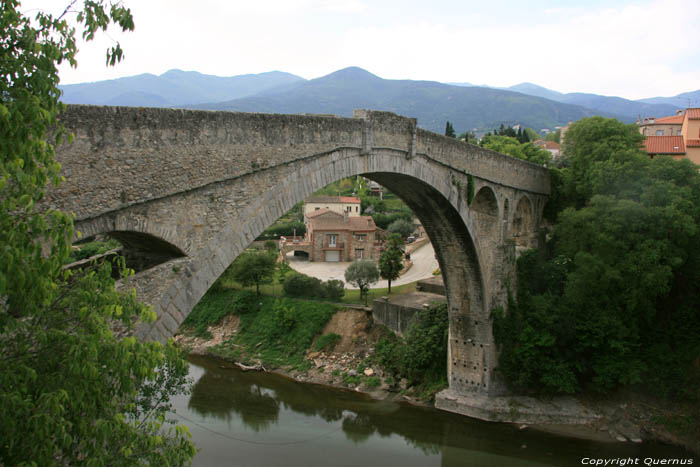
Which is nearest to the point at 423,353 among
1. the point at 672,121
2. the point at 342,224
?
the point at 342,224

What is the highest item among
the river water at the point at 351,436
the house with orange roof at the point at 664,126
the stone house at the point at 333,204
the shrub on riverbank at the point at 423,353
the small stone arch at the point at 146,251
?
the house with orange roof at the point at 664,126

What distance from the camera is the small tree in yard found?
28500 mm

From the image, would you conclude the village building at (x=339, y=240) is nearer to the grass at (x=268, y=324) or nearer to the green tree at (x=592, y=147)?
the grass at (x=268, y=324)

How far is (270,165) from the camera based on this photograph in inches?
364

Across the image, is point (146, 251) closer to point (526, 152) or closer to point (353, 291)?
point (353, 291)

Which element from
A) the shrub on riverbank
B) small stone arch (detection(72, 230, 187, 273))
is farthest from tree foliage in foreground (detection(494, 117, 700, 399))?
small stone arch (detection(72, 230, 187, 273))

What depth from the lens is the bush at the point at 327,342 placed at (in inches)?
1003

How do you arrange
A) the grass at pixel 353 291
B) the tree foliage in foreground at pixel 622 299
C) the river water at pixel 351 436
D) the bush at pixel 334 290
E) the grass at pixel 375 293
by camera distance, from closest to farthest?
the river water at pixel 351 436, the tree foliage in foreground at pixel 622 299, the grass at pixel 375 293, the grass at pixel 353 291, the bush at pixel 334 290

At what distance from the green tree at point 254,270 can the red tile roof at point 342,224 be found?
8.41m

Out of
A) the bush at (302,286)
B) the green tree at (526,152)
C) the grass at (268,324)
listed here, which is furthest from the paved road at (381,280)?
the green tree at (526,152)

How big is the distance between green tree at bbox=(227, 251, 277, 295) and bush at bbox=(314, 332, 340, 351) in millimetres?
6484

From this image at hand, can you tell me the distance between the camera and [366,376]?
74.7 feet

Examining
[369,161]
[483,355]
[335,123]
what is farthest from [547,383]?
[335,123]

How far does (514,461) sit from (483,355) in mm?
4039
